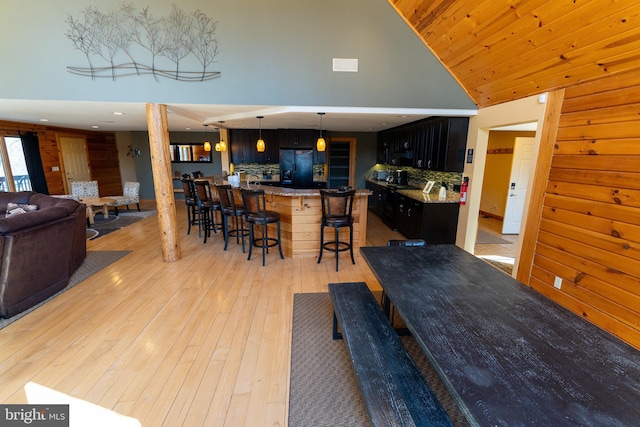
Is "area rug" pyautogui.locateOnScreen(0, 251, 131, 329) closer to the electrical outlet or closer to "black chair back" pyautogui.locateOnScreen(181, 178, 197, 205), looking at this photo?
"black chair back" pyautogui.locateOnScreen(181, 178, 197, 205)

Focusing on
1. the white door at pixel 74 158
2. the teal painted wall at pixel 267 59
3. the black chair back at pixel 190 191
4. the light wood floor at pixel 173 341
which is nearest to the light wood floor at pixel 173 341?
the light wood floor at pixel 173 341

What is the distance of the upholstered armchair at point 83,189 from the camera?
6.97m

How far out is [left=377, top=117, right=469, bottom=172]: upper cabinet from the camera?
4.47 metres

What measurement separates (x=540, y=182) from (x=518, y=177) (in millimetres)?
2916

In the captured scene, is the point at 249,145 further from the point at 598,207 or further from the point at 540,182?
the point at 598,207

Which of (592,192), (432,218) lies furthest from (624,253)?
(432,218)

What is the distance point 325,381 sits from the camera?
78.5 inches

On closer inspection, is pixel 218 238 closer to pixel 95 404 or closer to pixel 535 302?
pixel 95 404

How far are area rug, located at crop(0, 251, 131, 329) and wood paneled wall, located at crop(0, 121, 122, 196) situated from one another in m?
4.42

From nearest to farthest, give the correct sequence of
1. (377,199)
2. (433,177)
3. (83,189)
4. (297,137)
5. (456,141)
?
(456,141) → (433,177) → (83,189) → (377,199) → (297,137)

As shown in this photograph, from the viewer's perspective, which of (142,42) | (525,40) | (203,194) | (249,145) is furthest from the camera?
(249,145)

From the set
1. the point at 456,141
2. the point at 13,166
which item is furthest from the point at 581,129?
the point at 13,166

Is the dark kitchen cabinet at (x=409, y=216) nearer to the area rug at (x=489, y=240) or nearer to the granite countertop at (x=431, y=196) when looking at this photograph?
the granite countertop at (x=431, y=196)

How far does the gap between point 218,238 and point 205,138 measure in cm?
485
